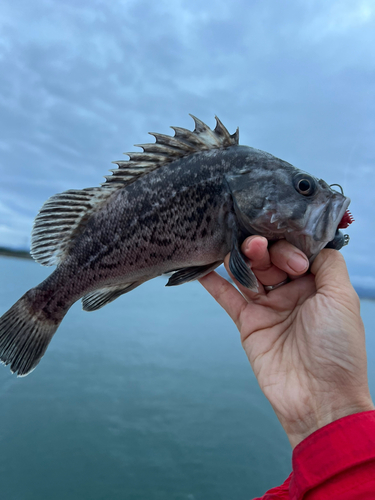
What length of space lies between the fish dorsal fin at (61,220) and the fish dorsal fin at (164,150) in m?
0.19

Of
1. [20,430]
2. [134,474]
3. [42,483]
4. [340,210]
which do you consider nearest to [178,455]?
[134,474]

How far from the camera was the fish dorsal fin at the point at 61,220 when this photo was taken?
2336 mm

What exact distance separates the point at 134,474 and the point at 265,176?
5.06 m

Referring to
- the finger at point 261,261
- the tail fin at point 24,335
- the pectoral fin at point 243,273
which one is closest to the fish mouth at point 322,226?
the finger at point 261,261

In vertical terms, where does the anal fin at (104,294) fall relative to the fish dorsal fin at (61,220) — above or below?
below

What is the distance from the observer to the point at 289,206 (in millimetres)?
1948

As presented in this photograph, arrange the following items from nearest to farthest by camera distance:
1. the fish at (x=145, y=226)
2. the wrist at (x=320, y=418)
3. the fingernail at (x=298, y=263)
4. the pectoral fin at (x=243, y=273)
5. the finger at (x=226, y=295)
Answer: the wrist at (x=320, y=418) < the fingernail at (x=298, y=263) < the pectoral fin at (x=243, y=273) < the fish at (x=145, y=226) < the finger at (x=226, y=295)

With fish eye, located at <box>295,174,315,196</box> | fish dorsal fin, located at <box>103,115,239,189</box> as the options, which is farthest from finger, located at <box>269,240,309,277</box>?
fish dorsal fin, located at <box>103,115,239,189</box>

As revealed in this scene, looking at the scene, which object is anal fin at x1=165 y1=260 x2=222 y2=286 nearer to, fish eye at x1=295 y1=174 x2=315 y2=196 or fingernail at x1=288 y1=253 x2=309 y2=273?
fingernail at x1=288 y1=253 x2=309 y2=273

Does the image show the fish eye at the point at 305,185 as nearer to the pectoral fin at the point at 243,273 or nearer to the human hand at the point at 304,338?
the human hand at the point at 304,338

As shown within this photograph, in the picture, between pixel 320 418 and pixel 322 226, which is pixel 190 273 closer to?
pixel 322 226

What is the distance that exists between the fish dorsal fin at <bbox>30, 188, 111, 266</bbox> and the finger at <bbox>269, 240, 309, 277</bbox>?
1.36 m

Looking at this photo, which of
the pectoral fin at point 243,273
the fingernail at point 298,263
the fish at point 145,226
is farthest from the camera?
the fish at point 145,226

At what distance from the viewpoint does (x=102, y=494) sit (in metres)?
4.43
